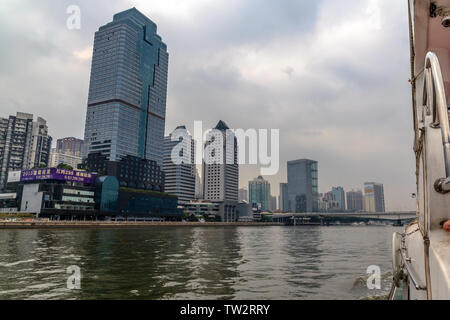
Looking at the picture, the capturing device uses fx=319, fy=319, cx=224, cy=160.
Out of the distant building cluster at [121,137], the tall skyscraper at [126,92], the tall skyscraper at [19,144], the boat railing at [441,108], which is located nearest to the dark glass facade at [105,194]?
the distant building cluster at [121,137]

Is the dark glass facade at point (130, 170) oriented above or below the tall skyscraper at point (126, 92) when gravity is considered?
below

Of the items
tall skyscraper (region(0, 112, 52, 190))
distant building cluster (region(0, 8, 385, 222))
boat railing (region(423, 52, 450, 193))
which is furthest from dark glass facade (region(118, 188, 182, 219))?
boat railing (region(423, 52, 450, 193))

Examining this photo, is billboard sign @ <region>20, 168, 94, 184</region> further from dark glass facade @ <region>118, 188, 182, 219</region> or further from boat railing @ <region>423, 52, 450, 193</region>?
boat railing @ <region>423, 52, 450, 193</region>

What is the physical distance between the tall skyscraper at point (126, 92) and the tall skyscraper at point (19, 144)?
3163cm

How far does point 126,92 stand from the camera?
161500mm

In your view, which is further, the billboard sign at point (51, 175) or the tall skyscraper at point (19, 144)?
the tall skyscraper at point (19, 144)

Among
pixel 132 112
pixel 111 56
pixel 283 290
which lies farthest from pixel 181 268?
pixel 111 56

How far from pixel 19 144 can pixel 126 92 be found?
58822 millimetres

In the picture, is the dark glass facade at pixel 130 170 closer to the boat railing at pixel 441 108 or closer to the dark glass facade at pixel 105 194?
the dark glass facade at pixel 105 194

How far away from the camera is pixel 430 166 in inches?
205

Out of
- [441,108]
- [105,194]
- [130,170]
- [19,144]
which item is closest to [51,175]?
[105,194]

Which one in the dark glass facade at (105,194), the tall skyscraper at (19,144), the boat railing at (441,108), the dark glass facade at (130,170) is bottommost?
the boat railing at (441,108)

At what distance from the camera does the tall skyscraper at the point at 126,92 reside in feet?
501
